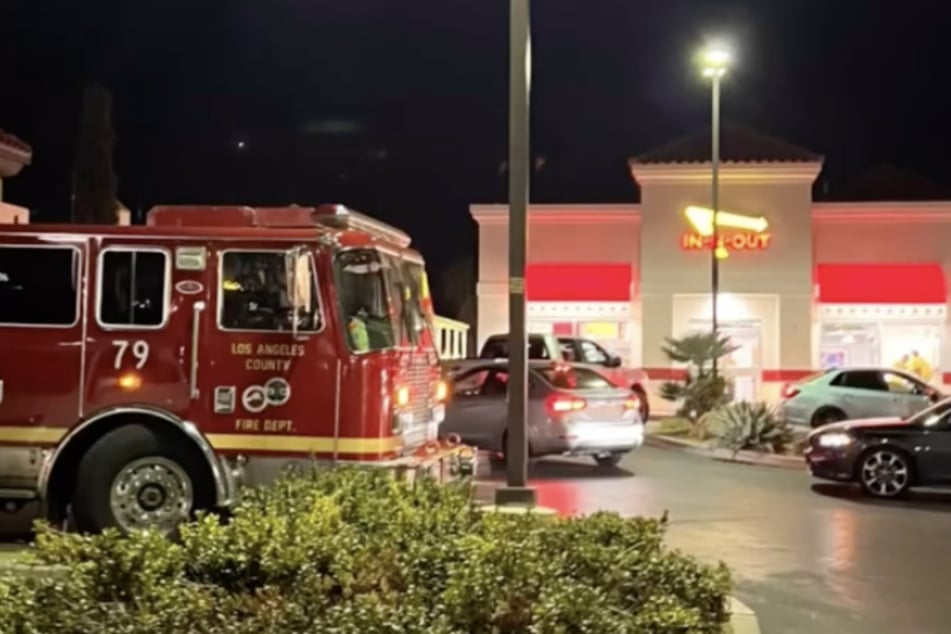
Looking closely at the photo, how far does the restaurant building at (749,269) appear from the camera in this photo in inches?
1161

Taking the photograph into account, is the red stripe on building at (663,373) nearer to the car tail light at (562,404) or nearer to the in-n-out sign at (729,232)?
the in-n-out sign at (729,232)

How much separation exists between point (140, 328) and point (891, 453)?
9555 millimetres

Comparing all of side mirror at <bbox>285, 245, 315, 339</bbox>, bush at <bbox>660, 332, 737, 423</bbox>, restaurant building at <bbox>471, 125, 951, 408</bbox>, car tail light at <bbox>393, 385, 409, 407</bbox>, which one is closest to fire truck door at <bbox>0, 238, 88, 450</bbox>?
side mirror at <bbox>285, 245, 315, 339</bbox>

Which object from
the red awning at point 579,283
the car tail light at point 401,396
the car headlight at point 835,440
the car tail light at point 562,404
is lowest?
the car headlight at point 835,440

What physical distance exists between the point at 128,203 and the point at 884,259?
2346 cm

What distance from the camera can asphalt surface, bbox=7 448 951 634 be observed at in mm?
8445

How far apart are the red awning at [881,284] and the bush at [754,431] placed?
34.2 ft

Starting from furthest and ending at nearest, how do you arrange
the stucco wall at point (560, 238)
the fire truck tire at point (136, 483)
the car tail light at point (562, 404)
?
the stucco wall at point (560, 238) < the car tail light at point (562, 404) < the fire truck tire at point (136, 483)

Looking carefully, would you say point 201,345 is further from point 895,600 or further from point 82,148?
point 82,148

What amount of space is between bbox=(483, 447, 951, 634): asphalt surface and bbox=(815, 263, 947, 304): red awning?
12.5 metres

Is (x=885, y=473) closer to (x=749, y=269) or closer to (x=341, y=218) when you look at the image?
(x=341, y=218)

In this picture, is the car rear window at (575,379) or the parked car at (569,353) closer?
the car rear window at (575,379)

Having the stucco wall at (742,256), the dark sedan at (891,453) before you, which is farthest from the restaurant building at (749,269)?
the dark sedan at (891,453)

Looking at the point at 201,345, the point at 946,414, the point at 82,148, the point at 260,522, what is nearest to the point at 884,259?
the point at 946,414
